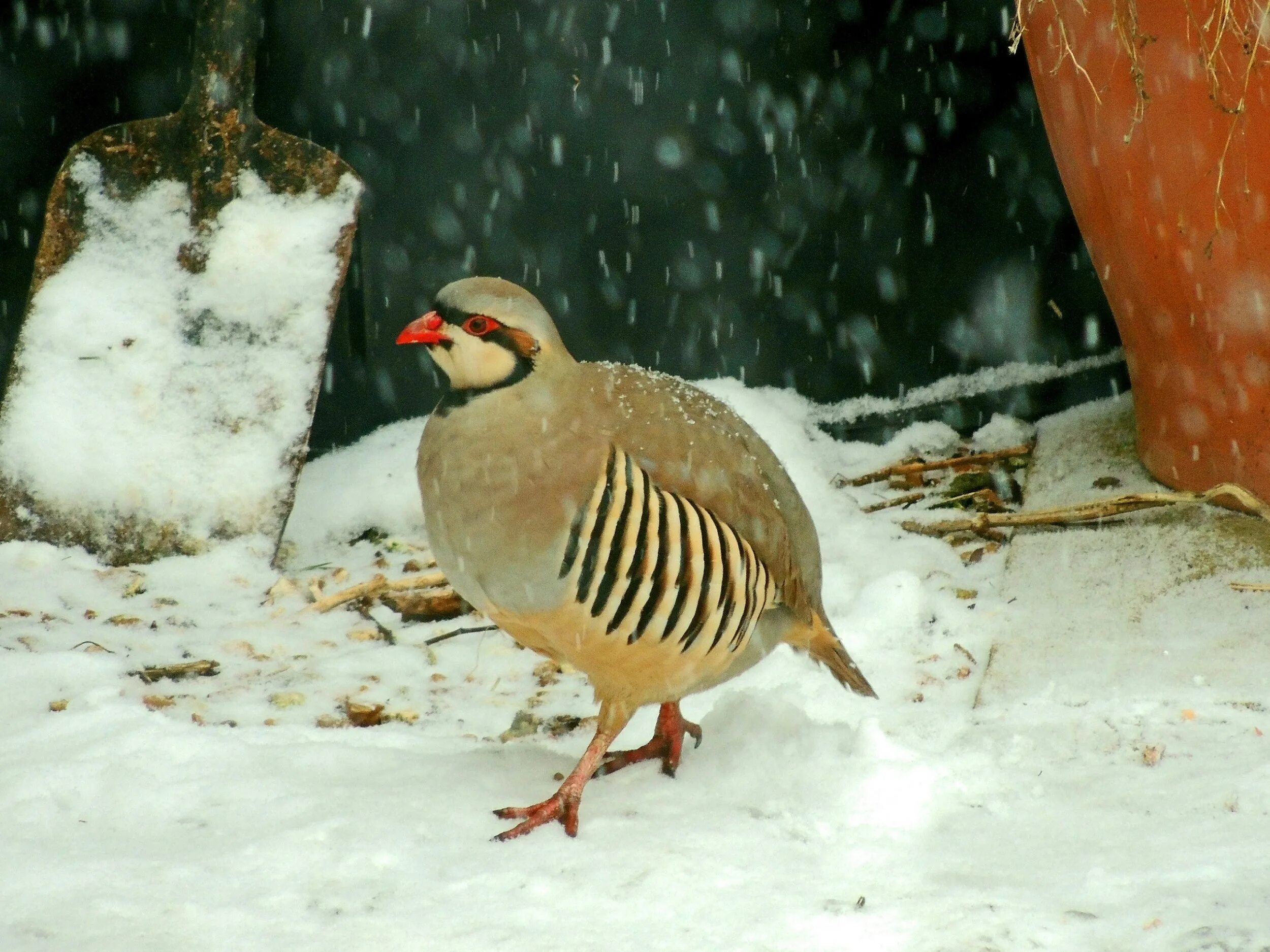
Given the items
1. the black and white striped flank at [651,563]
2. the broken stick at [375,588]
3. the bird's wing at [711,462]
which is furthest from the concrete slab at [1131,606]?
the broken stick at [375,588]

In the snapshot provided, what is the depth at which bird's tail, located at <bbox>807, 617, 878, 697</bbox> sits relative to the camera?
2.83 m

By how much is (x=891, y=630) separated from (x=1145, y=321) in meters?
1.01

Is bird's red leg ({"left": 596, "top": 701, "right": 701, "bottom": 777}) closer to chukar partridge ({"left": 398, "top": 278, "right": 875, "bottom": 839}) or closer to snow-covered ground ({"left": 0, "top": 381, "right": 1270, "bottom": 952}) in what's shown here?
snow-covered ground ({"left": 0, "top": 381, "right": 1270, "bottom": 952})

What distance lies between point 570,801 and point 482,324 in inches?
32.3

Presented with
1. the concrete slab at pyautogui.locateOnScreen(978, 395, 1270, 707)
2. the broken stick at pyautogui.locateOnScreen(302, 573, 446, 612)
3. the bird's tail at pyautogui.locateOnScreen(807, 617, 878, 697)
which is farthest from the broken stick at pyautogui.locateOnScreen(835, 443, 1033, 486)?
the bird's tail at pyautogui.locateOnScreen(807, 617, 878, 697)

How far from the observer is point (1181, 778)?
8.20 feet

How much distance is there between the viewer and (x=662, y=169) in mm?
4543

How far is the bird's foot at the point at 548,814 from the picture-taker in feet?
7.84

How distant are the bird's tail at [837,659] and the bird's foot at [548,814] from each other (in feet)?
2.03

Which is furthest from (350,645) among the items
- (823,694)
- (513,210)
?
(513,210)

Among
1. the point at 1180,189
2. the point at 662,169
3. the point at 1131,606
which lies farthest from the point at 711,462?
the point at 662,169

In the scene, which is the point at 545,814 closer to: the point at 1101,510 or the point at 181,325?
the point at 1101,510

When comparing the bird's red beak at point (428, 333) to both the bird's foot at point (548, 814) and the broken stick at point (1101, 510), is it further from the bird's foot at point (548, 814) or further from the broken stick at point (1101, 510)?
the broken stick at point (1101, 510)

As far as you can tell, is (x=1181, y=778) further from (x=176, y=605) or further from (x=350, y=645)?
(x=176, y=605)
